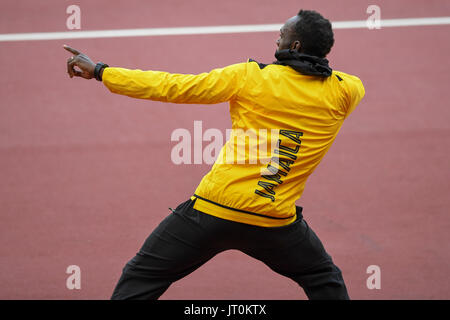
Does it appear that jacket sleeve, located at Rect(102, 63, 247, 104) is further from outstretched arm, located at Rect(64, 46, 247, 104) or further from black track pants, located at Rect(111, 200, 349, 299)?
black track pants, located at Rect(111, 200, 349, 299)

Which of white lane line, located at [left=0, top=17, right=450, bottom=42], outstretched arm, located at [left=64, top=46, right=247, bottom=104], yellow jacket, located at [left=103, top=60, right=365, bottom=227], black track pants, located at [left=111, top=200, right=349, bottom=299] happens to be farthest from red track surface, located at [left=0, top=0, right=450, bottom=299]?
outstretched arm, located at [left=64, top=46, right=247, bottom=104]

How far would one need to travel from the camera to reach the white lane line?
7867 millimetres

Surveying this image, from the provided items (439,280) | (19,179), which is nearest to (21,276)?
(19,179)

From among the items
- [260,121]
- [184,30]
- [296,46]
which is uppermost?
[184,30]

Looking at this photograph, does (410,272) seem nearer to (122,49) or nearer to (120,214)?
(120,214)

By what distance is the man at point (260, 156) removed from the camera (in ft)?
9.48

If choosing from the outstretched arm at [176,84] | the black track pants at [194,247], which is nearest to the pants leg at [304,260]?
the black track pants at [194,247]

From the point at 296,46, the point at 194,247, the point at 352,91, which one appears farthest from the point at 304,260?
the point at 296,46

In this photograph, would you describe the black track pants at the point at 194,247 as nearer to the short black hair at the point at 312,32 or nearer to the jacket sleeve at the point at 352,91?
the jacket sleeve at the point at 352,91

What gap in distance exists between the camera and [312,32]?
9.68 feet

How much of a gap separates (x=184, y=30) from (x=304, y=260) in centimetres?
531

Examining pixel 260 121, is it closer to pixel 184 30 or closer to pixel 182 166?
pixel 182 166

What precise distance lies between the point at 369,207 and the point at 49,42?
4664mm

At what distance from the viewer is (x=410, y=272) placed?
4.80m
